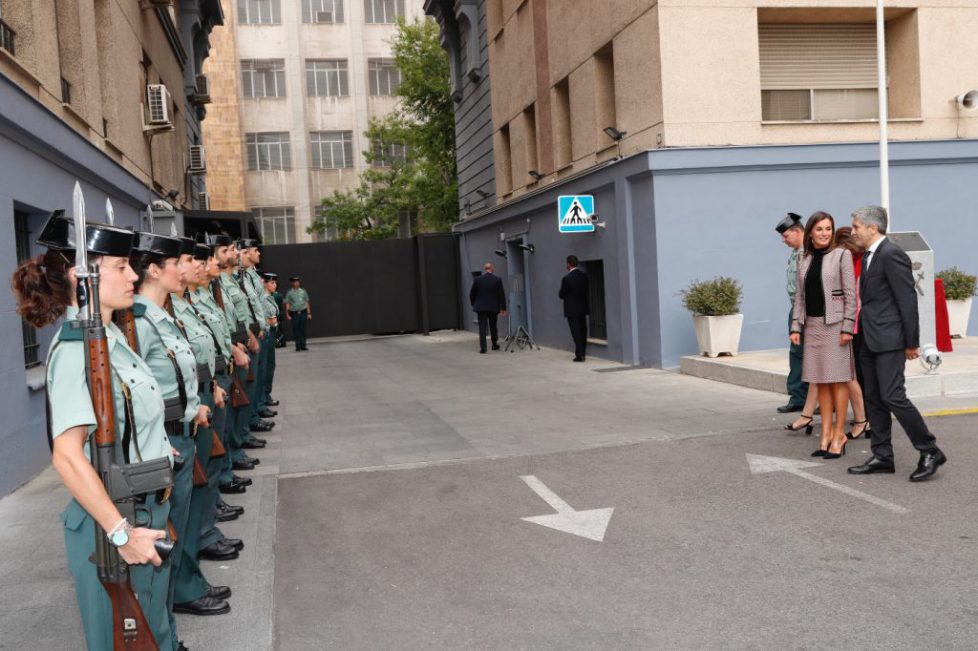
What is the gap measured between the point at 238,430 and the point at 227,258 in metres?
1.72

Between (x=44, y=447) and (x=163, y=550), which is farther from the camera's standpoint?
(x=44, y=447)

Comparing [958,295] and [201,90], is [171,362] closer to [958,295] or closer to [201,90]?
[958,295]

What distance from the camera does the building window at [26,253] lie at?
9.55m

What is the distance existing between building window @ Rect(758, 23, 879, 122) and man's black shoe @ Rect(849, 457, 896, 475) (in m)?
9.65

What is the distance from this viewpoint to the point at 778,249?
15.2 meters

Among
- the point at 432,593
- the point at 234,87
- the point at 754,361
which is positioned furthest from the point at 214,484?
the point at 234,87

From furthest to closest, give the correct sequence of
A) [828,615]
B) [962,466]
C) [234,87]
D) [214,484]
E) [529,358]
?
1. [234,87]
2. [529,358]
3. [962,466]
4. [214,484]
5. [828,615]

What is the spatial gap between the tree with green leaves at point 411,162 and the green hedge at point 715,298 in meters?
23.1

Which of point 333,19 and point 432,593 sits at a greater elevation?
point 333,19

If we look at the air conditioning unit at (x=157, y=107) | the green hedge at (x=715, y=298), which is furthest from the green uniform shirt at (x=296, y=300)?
the green hedge at (x=715, y=298)

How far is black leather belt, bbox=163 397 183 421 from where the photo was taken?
156 inches

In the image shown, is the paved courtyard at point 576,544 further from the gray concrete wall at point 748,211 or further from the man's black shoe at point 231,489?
the gray concrete wall at point 748,211

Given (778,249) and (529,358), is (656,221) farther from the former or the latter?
(529,358)

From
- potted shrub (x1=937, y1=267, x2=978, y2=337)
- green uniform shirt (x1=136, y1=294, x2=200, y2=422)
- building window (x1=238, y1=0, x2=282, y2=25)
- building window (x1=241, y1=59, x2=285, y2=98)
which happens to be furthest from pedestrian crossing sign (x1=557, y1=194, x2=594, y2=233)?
building window (x1=238, y1=0, x2=282, y2=25)
